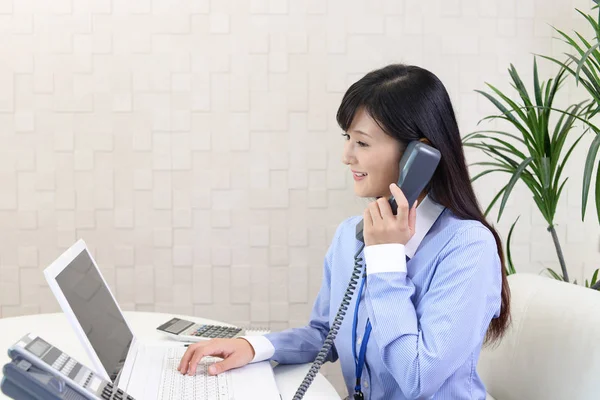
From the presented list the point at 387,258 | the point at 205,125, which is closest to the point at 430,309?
the point at 387,258

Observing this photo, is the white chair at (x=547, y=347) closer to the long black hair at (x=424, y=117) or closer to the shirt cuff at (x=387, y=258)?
the long black hair at (x=424, y=117)

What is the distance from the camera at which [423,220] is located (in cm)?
150

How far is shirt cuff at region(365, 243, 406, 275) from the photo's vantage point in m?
1.36

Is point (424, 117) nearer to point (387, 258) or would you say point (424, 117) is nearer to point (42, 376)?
point (387, 258)

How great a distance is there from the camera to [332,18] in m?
2.85

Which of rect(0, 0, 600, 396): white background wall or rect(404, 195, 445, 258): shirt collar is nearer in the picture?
rect(404, 195, 445, 258): shirt collar

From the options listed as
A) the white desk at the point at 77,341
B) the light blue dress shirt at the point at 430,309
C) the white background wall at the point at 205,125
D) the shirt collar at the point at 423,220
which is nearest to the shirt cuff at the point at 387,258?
the light blue dress shirt at the point at 430,309

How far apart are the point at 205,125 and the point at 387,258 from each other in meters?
1.66

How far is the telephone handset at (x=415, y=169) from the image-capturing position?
137 centimetres

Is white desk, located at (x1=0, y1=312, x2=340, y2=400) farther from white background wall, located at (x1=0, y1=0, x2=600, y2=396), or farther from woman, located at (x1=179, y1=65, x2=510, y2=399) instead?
white background wall, located at (x1=0, y1=0, x2=600, y2=396)

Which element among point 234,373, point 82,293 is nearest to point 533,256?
point 234,373

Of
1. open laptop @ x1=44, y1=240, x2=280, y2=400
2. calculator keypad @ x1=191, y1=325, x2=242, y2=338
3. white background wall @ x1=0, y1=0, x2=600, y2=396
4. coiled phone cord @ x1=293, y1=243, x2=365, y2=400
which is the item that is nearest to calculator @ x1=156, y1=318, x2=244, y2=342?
calculator keypad @ x1=191, y1=325, x2=242, y2=338

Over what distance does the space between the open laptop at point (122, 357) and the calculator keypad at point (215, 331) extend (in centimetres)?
14

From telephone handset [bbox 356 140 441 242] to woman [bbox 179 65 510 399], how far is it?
0.10 feet
